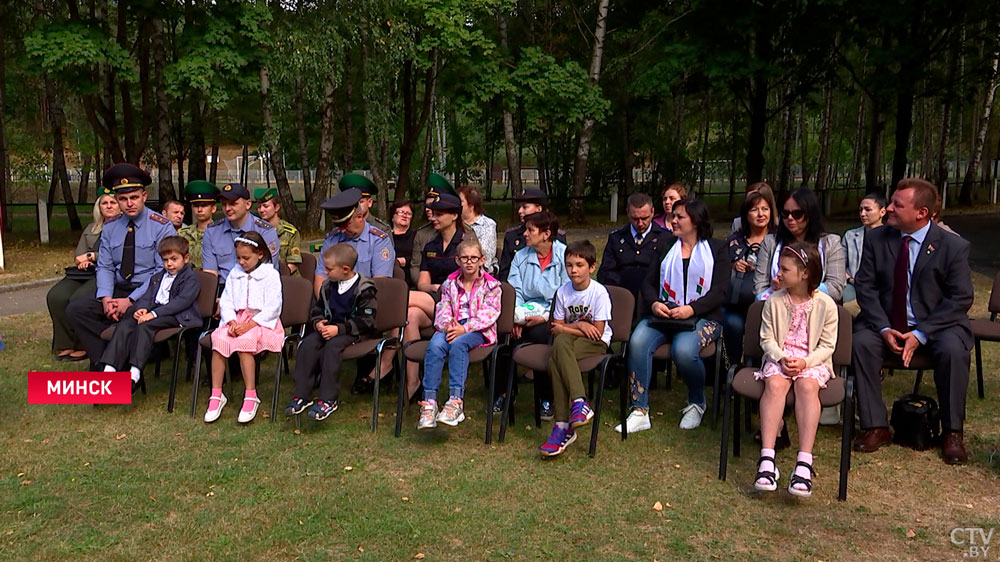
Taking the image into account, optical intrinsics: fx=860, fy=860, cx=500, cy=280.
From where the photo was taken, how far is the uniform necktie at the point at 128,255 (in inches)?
277

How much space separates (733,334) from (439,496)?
8.81 feet

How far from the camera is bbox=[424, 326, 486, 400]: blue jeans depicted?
5.58 metres

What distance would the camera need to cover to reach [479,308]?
229 inches

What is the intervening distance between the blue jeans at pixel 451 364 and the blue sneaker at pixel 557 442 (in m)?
0.72

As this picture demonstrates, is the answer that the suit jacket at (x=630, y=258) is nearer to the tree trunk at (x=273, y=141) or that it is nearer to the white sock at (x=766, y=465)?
the white sock at (x=766, y=465)

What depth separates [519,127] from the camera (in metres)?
29.5

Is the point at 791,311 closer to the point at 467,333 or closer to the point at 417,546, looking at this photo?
the point at 467,333

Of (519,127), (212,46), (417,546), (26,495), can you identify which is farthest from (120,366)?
(519,127)

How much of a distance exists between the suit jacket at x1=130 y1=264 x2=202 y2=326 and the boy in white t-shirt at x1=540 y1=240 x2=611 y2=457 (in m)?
2.82

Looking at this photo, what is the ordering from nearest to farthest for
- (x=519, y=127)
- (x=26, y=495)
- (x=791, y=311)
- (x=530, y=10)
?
(x=26, y=495) < (x=791, y=311) < (x=530, y=10) < (x=519, y=127)

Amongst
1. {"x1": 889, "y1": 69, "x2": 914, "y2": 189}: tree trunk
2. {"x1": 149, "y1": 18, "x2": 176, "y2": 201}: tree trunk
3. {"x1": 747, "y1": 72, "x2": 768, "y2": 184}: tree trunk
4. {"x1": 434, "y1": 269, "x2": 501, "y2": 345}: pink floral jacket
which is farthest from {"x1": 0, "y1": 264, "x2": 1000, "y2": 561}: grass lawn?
{"x1": 889, "y1": 69, "x2": 914, "y2": 189}: tree trunk

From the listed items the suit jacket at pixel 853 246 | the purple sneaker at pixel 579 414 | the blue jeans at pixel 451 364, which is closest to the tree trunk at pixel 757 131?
the suit jacket at pixel 853 246

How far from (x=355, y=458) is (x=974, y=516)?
340cm

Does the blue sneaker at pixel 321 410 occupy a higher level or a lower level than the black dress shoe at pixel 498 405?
higher
